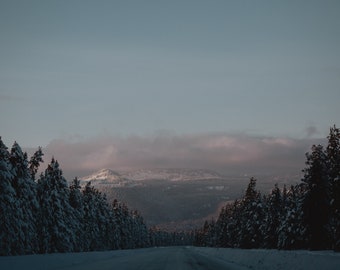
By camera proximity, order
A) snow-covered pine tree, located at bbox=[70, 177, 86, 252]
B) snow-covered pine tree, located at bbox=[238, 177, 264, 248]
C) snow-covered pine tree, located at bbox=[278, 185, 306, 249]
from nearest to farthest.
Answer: snow-covered pine tree, located at bbox=[278, 185, 306, 249] < snow-covered pine tree, located at bbox=[70, 177, 86, 252] < snow-covered pine tree, located at bbox=[238, 177, 264, 248]

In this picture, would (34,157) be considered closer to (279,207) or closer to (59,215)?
(59,215)

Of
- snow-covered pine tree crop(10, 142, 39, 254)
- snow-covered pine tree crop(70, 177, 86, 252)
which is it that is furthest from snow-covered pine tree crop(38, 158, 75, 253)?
snow-covered pine tree crop(70, 177, 86, 252)

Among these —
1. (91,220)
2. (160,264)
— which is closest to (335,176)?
(160,264)

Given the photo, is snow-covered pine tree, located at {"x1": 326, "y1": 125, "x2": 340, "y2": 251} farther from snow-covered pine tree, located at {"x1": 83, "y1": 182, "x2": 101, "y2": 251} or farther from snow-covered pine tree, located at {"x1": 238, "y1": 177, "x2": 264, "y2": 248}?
snow-covered pine tree, located at {"x1": 83, "y1": 182, "x2": 101, "y2": 251}

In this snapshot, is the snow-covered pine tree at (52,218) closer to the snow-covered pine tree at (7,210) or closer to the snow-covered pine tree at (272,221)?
the snow-covered pine tree at (7,210)

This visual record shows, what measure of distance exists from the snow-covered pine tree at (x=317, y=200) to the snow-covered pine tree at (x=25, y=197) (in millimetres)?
30962

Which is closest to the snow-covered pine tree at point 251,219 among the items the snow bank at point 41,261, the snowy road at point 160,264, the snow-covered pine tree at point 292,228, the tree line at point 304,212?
the tree line at point 304,212

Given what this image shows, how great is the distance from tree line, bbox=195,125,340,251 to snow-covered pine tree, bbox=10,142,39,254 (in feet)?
101

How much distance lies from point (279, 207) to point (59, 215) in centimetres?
3486

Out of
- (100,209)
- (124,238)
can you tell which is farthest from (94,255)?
(124,238)

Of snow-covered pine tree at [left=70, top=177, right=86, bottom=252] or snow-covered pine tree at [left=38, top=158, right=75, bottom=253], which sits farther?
snow-covered pine tree at [left=70, top=177, right=86, bottom=252]

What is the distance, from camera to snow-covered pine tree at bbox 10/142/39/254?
1526 inches

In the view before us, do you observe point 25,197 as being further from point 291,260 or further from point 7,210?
point 291,260

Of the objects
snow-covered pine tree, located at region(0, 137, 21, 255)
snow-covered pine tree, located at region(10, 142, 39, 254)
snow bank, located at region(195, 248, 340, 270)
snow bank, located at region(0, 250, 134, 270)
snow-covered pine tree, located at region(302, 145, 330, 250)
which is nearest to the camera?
snow bank, located at region(195, 248, 340, 270)
